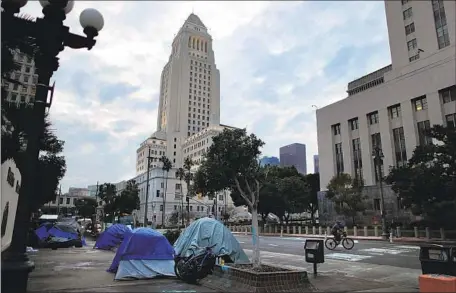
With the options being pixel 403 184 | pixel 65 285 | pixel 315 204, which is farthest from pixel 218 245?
pixel 315 204

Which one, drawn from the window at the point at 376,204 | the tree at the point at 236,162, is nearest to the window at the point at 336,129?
the window at the point at 376,204

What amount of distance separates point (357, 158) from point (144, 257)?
48.2m

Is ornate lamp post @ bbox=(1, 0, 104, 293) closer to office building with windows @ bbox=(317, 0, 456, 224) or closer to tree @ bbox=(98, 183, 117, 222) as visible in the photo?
office building with windows @ bbox=(317, 0, 456, 224)

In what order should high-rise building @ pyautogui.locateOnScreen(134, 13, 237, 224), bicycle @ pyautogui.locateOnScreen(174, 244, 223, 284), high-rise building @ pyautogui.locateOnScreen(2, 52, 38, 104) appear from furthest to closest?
high-rise building @ pyautogui.locateOnScreen(134, 13, 237, 224), bicycle @ pyautogui.locateOnScreen(174, 244, 223, 284), high-rise building @ pyautogui.locateOnScreen(2, 52, 38, 104)

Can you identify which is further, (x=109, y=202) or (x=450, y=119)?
(x=109, y=202)

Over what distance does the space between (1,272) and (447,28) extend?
5723 centimetres

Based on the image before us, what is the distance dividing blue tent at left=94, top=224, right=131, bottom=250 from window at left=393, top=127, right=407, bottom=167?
1497 inches

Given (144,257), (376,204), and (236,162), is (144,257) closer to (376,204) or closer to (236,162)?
(236,162)

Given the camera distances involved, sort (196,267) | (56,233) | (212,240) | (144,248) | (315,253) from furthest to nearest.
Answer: (56,233), (212,240), (315,253), (144,248), (196,267)

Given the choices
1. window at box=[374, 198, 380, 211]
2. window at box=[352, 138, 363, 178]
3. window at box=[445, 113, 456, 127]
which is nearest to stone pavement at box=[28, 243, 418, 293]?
window at box=[374, 198, 380, 211]

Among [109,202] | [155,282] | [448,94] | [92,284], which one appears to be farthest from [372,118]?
[109,202]

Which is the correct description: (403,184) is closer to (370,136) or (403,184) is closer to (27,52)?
(370,136)

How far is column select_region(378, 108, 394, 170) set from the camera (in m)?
48.6

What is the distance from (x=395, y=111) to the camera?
49500 millimetres
